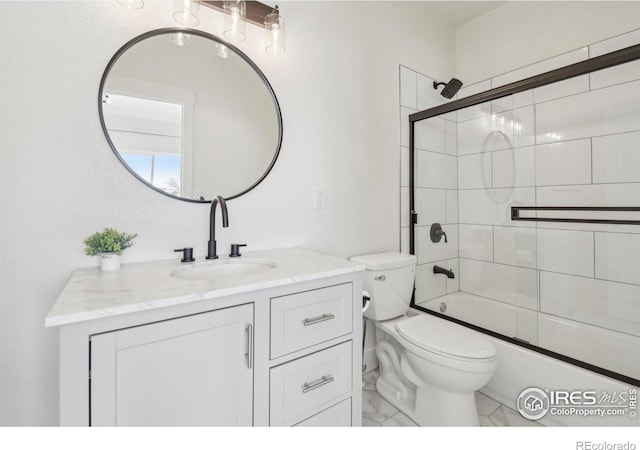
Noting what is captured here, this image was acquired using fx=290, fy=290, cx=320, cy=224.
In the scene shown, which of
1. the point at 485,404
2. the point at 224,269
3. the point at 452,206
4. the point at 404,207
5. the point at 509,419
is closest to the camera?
the point at 224,269

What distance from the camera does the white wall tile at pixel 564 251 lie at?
1627 millimetres

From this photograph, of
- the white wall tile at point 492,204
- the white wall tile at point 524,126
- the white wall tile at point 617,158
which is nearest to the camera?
the white wall tile at point 617,158

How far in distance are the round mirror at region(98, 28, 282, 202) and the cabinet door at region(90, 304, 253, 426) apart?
2.06 feet

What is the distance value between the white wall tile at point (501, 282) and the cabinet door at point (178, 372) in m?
1.67

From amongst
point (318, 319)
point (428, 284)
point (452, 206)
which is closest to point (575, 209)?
point (452, 206)

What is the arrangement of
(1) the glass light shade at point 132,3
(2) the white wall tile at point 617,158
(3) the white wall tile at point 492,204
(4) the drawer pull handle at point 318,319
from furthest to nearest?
(3) the white wall tile at point 492,204, (2) the white wall tile at point 617,158, (1) the glass light shade at point 132,3, (4) the drawer pull handle at point 318,319

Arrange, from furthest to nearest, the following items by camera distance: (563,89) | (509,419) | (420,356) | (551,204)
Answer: (551,204)
(563,89)
(509,419)
(420,356)

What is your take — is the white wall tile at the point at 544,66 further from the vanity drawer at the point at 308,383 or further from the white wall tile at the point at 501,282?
the vanity drawer at the point at 308,383

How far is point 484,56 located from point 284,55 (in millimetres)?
1631

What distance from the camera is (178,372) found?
0.75 meters

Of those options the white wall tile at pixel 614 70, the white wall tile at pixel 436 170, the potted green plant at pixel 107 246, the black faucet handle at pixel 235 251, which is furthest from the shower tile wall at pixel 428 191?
the potted green plant at pixel 107 246

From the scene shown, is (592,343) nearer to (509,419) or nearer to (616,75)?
(509,419)

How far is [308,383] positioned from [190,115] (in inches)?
44.8
